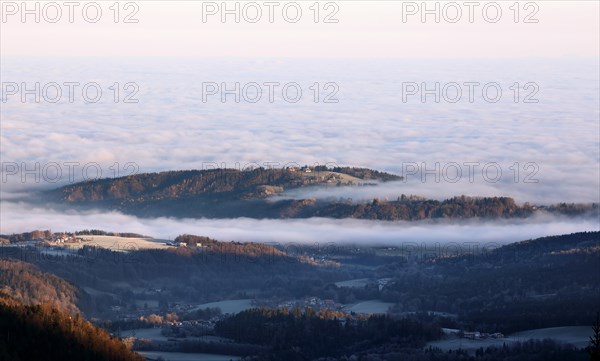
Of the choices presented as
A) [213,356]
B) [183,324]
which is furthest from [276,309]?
[213,356]

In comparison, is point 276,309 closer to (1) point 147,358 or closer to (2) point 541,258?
(1) point 147,358

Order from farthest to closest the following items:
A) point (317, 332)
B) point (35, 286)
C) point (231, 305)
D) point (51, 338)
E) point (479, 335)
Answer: point (231, 305) < point (35, 286) < point (317, 332) < point (479, 335) < point (51, 338)

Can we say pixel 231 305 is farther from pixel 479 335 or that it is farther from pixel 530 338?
pixel 530 338

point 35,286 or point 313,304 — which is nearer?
point 35,286

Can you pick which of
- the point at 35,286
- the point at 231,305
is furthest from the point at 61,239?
the point at 35,286

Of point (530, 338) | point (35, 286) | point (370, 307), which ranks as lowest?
point (370, 307)

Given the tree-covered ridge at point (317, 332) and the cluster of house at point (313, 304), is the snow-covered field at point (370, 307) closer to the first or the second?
the cluster of house at point (313, 304)

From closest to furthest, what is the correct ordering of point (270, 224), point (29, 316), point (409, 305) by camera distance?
point (29, 316), point (409, 305), point (270, 224)
